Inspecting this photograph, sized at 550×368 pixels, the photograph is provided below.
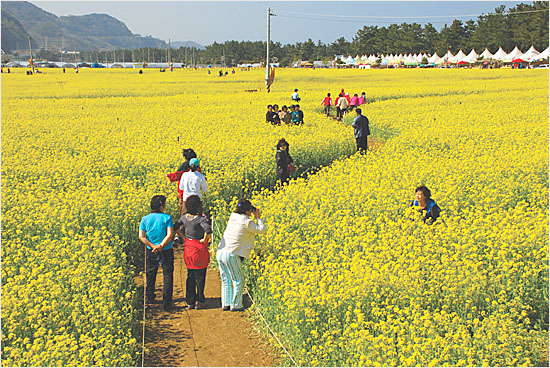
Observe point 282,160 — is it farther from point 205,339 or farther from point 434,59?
point 434,59

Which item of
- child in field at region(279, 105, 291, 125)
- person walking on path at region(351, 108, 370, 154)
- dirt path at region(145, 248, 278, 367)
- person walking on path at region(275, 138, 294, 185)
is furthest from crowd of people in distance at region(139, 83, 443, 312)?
child in field at region(279, 105, 291, 125)

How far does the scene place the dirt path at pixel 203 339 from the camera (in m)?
6.46

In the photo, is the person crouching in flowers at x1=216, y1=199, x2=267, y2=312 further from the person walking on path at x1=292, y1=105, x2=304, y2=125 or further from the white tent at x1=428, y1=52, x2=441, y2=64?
the white tent at x1=428, y1=52, x2=441, y2=64

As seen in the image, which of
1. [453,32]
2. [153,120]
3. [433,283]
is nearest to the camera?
[433,283]

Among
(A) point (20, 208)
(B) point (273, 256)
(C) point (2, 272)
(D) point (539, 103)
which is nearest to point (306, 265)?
(B) point (273, 256)

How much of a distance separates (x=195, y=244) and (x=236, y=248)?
660 millimetres

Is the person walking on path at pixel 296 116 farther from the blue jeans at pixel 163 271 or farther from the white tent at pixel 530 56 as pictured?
the white tent at pixel 530 56

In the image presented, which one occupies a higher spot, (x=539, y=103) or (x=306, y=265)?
(x=539, y=103)

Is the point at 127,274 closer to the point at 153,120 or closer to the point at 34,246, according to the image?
the point at 34,246

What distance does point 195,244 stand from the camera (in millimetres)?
7715

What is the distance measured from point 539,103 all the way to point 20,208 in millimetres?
26699

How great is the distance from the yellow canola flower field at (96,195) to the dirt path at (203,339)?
12.4 inches

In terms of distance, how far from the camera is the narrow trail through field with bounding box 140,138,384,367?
6.46 m

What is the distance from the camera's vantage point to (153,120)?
77.3 feet
